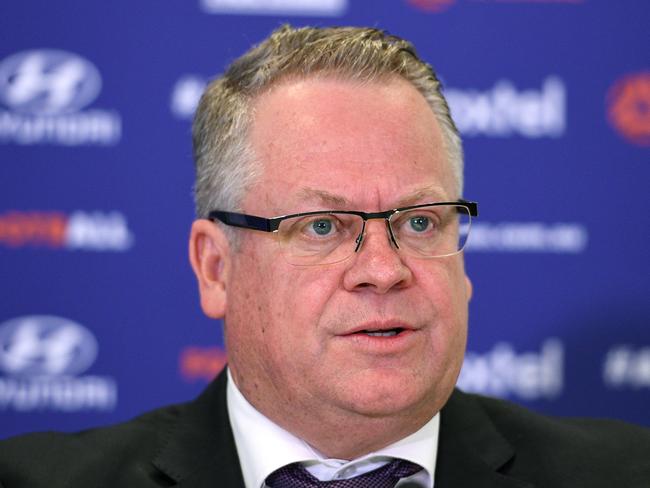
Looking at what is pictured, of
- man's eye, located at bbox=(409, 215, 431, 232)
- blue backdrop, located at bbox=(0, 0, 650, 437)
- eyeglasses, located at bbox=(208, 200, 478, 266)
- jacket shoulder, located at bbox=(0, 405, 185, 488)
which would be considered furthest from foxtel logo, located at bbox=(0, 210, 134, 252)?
man's eye, located at bbox=(409, 215, 431, 232)

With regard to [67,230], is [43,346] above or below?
below

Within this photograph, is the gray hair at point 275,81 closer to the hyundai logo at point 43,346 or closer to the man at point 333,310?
the man at point 333,310

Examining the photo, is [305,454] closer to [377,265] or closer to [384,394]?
[384,394]

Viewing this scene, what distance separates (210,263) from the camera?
2182 millimetres

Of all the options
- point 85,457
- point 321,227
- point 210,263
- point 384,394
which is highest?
point 321,227

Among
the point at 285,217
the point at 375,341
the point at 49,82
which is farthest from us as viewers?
the point at 49,82

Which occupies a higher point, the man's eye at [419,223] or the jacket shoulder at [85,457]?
the man's eye at [419,223]

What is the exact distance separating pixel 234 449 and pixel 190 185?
3.29 feet

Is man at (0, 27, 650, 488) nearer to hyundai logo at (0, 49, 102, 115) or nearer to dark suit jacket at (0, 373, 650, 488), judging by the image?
dark suit jacket at (0, 373, 650, 488)

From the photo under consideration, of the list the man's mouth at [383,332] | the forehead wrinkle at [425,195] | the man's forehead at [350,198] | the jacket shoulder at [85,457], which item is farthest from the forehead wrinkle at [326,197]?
the jacket shoulder at [85,457]

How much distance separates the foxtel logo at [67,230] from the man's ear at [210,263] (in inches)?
26.7

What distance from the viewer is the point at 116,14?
2803 millimetres

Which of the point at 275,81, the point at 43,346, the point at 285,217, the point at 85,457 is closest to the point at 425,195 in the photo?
the point at 285,217

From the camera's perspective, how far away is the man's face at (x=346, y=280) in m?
1.84
